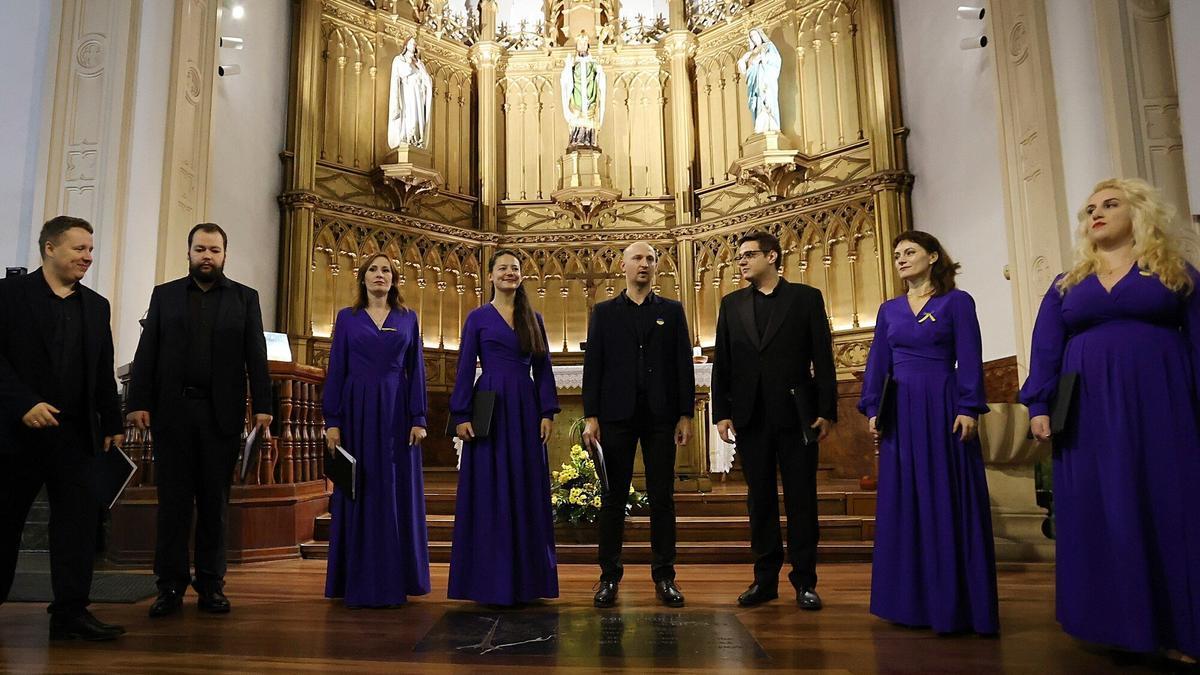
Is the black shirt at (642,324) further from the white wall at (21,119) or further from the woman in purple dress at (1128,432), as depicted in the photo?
the white wall at (21,119)

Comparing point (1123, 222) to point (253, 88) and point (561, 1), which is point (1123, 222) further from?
point (561, 1)

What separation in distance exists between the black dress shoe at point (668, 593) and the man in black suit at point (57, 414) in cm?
185

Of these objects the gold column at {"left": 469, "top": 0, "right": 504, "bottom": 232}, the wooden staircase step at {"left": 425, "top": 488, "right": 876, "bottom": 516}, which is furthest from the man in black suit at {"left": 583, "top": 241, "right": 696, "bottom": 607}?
the gold column at {"left": 469, "top": 0, "right": 504, "bottom": 232}

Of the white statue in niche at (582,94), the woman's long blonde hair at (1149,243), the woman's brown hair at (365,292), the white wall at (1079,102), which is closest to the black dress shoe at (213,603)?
the woman's brown hair at (365,292)

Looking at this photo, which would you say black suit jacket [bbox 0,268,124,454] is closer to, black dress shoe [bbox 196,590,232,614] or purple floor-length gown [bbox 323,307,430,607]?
black dress shoe [bbox 196,590,232,614]

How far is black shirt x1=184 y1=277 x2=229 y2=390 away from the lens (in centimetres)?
305

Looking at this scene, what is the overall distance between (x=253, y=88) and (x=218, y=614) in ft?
20.1

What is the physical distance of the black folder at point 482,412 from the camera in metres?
3.14

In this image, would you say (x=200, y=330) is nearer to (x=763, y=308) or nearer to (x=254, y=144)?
(x=763, y=308)

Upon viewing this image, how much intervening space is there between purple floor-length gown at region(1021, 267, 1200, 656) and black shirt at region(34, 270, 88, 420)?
3122 millimetres

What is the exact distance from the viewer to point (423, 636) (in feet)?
8.42

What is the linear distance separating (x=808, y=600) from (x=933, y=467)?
2.34 feet

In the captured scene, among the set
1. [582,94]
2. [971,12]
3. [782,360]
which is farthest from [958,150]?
[782,360]

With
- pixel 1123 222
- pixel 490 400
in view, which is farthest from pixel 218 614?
pixel 1123 222
